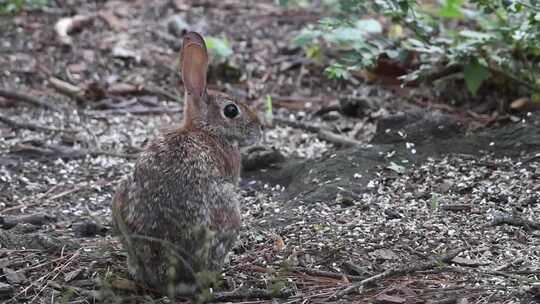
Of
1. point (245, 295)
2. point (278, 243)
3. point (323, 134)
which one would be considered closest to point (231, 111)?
point (278, 243)

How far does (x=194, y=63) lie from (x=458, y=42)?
2.33 meters

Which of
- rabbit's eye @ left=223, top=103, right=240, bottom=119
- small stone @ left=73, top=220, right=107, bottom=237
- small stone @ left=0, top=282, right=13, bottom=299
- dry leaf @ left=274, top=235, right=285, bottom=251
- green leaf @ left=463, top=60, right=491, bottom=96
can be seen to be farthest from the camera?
green leaf @ left=463, top=60, right=491, bottom=96

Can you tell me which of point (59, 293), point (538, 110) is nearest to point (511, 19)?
point (538, 110)

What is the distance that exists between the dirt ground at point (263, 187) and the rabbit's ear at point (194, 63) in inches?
32.9

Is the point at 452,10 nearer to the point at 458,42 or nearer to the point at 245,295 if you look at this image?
the point at 458,42

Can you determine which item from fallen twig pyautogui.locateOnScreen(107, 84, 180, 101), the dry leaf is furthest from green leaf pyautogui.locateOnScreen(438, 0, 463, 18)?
the dry leaf

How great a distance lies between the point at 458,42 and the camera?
6.71 metres

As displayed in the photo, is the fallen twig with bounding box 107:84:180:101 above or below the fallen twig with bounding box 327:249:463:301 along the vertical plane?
below

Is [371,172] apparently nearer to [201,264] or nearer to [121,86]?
[201,264]

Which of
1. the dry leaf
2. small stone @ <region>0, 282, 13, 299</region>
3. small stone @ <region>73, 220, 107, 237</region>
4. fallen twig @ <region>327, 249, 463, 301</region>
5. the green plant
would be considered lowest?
small stone @ <region>73, 220, 107, 237</region>

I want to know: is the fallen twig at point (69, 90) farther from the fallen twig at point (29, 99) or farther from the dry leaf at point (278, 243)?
the dry leaf at point (278, 243)

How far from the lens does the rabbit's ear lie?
202 inches

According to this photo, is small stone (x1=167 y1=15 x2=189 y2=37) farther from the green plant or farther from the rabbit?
the rabbit

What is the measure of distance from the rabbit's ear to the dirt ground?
2.75ft
